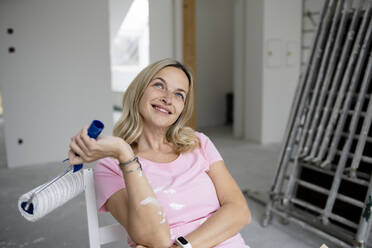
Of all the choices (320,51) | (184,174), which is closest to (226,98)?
(320,51)

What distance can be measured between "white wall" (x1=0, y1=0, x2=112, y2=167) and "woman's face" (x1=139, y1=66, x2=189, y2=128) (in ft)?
12.0

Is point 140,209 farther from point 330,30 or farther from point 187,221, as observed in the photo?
point 330,30

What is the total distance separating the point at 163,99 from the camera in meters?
1.34

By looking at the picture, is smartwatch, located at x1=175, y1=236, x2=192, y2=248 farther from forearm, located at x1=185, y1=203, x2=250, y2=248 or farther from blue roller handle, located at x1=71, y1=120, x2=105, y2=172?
blue roller handle, located at x1=71, y1=120, x2=105, y2=172

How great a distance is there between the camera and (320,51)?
272cm

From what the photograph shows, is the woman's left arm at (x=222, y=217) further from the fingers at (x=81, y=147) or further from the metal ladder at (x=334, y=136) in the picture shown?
the metal ladder at (x=334, y=136)

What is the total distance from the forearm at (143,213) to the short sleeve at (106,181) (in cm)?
14

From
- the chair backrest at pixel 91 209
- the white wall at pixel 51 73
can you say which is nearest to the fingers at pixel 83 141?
the chair backrest at pixel 91 209

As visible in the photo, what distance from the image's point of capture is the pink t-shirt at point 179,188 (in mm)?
1242

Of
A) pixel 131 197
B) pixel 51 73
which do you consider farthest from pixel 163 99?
pixel 51 73

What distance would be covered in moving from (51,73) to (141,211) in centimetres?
400

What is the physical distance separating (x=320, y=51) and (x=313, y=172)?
0.94 m

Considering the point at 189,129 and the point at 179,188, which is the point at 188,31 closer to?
the point at 189,129

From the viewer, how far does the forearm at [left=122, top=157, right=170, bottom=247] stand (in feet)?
3.47
